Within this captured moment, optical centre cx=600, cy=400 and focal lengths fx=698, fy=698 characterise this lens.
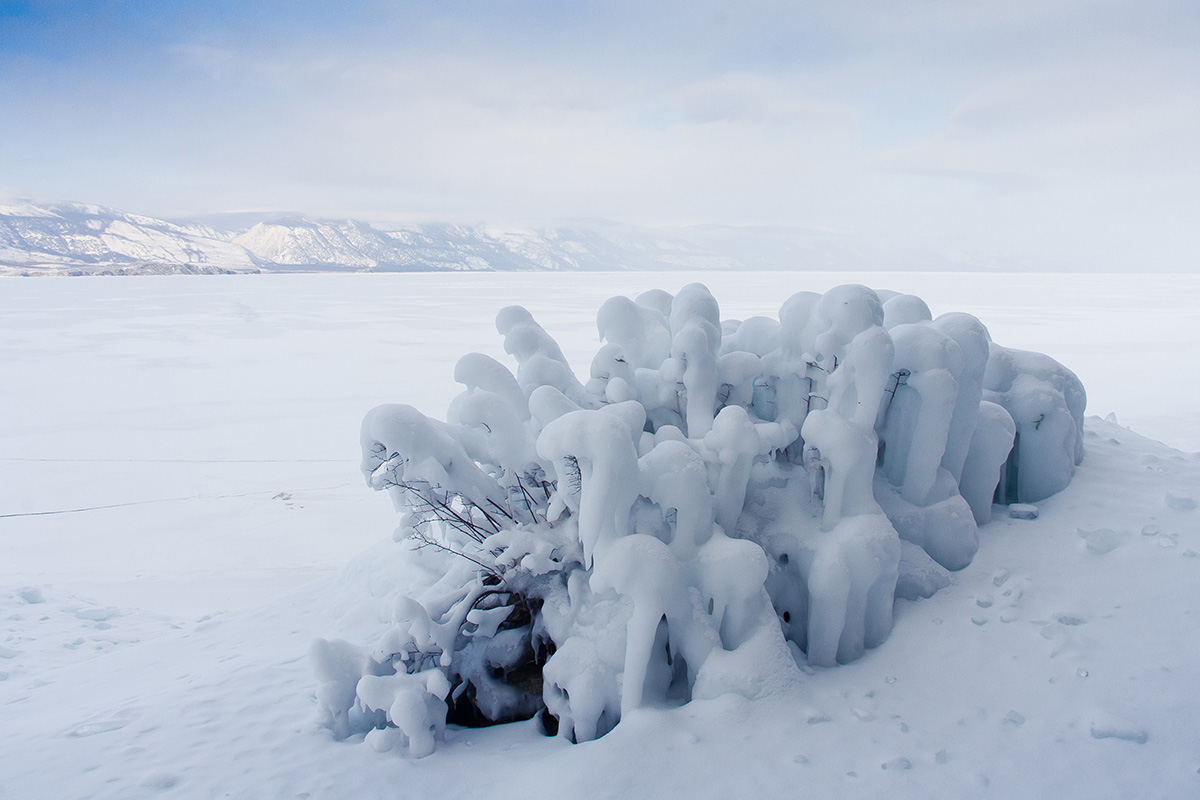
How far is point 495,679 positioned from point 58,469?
10.7 metres

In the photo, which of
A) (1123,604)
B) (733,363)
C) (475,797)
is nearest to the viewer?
(475,797)

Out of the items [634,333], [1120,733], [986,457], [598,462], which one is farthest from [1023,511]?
[598,462]

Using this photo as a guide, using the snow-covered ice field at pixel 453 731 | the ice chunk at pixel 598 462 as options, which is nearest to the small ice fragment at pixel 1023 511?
the snow-covered ice field at pixel 453 731

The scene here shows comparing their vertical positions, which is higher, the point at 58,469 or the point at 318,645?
the point at 318,645

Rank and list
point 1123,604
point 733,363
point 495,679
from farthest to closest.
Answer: point 733,363 < point 495,679 < point 1123,604

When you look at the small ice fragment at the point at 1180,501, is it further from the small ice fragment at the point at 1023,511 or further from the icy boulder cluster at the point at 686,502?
the small ice fragment at the point at 1023,511

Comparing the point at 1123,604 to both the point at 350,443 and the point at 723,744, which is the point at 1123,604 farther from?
the point at 350,443

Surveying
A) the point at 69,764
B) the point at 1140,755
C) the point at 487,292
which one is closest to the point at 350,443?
the point at 69,764

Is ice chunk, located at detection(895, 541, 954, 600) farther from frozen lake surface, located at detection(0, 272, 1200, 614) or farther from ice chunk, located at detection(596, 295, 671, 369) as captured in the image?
frozen lake surface, located at detection(0, 272, 1200, 614)

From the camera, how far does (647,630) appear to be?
12.7ft

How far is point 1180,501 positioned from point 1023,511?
1012 mm

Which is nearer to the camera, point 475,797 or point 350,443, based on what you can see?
point 475,797

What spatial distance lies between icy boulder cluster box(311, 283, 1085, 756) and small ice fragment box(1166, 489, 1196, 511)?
2.08 feet

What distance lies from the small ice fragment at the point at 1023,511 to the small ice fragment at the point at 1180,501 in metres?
0.84
